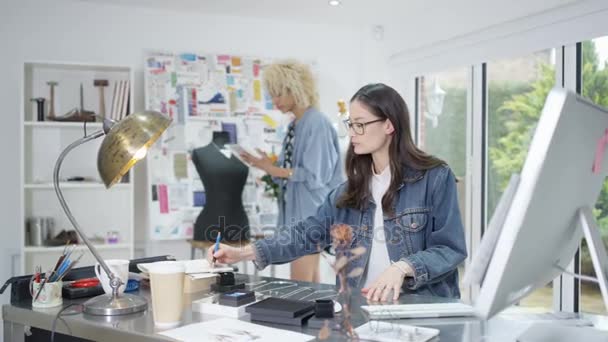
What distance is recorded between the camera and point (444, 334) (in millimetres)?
1316

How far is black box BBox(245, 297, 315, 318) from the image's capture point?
1.42 m

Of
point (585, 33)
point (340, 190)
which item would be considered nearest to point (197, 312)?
point (340, 190)

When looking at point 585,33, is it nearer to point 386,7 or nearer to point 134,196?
point 386,7

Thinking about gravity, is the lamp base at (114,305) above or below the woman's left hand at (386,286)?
below

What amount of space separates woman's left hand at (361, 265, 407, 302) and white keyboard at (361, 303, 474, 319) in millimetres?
91

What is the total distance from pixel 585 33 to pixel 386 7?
153cm

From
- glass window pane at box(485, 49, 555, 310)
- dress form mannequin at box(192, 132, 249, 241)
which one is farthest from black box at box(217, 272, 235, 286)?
glass window pane at box(485, 49, 555, 310)

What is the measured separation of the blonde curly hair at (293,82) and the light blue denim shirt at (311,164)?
0.29 ft

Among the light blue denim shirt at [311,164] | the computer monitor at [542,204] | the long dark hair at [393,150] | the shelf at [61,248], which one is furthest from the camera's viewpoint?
the shelf at [61,248]

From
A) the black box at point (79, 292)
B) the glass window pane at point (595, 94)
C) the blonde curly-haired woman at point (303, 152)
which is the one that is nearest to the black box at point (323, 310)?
the black box at point (79, 292)

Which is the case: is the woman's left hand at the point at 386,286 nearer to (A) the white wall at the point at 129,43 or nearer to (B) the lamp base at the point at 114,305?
(B) the lamp base at the point at 114,305

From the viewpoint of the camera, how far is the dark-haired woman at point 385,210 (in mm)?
1854

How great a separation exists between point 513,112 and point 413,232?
223 cm

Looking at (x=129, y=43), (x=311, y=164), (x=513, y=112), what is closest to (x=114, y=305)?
(x=311, y=164)
